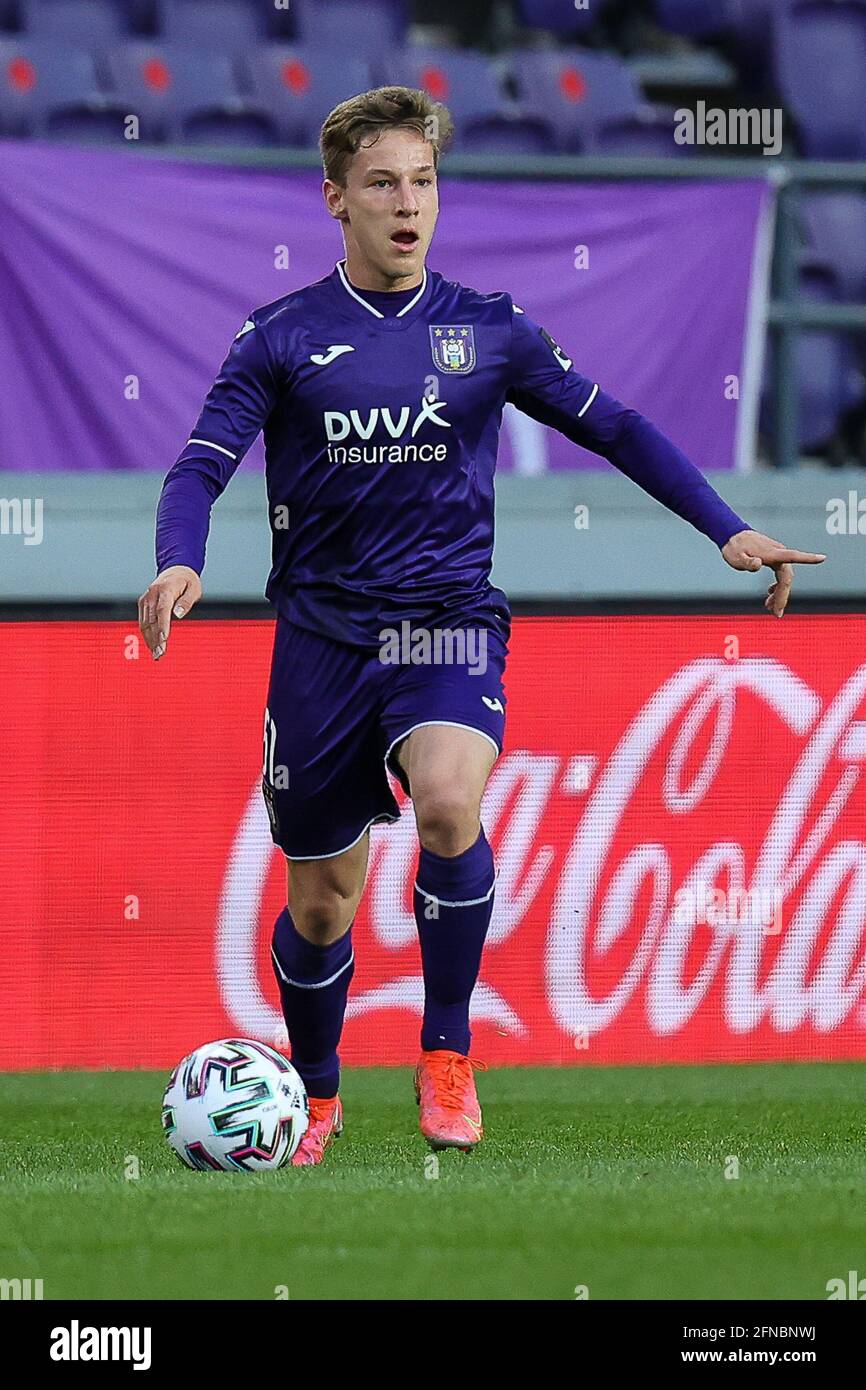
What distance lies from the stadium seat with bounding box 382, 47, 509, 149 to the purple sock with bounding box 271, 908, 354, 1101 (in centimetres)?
652

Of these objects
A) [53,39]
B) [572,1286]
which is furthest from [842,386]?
[572,1286]

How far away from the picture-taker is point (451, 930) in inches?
189

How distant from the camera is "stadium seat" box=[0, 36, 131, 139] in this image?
33.4ft

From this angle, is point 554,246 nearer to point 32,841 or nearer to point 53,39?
point 32,841

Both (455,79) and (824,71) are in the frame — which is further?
(824,71)

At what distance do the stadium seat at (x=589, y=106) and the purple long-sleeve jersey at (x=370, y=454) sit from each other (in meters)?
6.40

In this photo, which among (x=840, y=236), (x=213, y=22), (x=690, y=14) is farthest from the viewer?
(x=690, y=14)

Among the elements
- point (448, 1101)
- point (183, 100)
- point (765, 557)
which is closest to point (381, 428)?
point (765, 557)

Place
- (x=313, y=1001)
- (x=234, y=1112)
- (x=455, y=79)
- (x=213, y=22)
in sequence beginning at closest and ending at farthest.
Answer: (x=234, y=1112)
(x=313, y=1001)
(x=455, y=79)
(x=213, y=22)

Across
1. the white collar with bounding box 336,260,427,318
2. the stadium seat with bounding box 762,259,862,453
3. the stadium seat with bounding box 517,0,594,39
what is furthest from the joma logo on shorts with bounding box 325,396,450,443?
the stadium seat with bounding box 517,0,594,39

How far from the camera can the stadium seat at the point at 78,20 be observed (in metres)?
11.2

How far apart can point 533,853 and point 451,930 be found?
2.45 metres

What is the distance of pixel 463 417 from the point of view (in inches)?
193

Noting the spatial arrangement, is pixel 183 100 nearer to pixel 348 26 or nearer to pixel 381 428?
pixel 348 26
